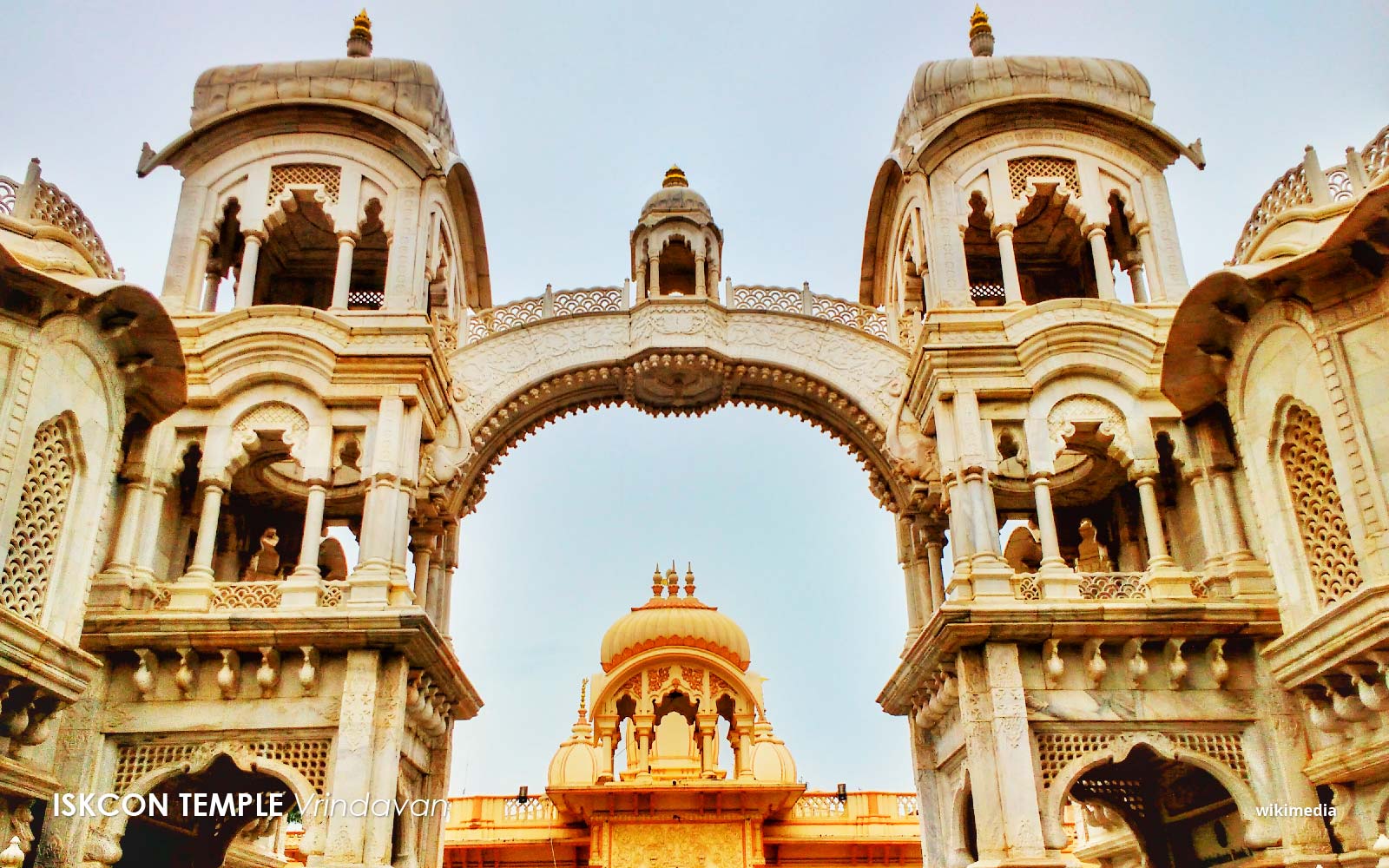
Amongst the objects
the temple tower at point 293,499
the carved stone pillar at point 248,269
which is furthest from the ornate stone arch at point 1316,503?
the carved stone pillar at point 248,269

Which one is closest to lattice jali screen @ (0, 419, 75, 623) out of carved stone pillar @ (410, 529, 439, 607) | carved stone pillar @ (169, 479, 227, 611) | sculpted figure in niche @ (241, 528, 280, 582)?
carved stone pillar @ (169, 479, 227, 611)

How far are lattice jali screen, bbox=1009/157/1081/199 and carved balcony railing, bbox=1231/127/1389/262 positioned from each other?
438cm

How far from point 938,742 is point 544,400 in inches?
318

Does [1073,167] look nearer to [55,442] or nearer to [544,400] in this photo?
[544,400]

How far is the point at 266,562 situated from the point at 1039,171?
13183 mm

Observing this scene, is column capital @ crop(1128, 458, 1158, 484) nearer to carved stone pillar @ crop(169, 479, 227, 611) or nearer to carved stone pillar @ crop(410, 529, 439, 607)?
carved stone pillar @ crop(410, 529, 439, 607)

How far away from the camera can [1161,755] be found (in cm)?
1366

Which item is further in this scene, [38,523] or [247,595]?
[247,595]

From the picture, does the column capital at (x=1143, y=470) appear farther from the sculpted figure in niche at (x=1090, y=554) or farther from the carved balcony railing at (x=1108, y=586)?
the sculpted figure in niche at (x=1090, y=554)

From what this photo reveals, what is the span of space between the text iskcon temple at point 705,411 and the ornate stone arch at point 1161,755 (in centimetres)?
6

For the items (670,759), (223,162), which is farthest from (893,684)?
(223,162)

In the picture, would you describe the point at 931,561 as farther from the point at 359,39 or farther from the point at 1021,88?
the point at 359,39

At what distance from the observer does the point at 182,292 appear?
1708 cm

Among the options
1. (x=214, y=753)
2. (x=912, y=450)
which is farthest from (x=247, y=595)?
(x=912, y=450)
